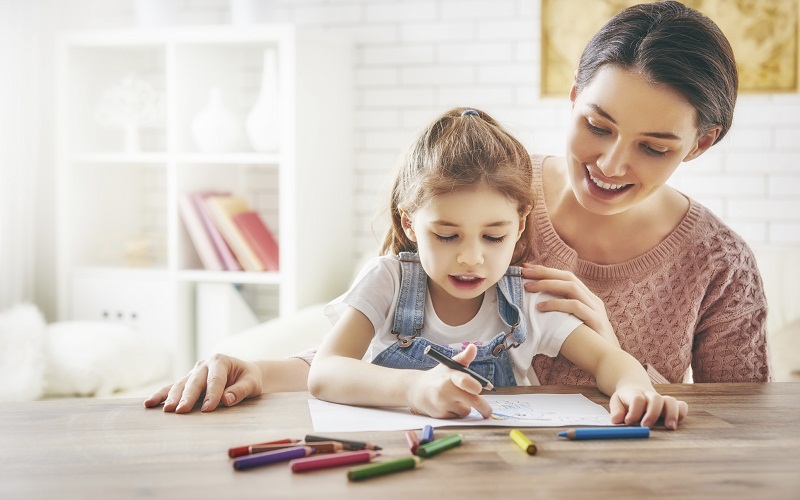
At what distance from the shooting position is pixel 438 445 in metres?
0.98

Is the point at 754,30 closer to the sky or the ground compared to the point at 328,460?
closer to the sky

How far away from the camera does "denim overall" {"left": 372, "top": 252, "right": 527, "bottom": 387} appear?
1.44 meters

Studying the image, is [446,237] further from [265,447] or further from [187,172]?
[187,172]

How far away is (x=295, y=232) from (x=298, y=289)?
232 mm

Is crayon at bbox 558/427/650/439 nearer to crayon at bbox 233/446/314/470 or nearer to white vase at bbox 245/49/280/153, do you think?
crayon at bbox 233/446/314/470

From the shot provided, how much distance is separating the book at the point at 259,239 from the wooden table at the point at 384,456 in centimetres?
230

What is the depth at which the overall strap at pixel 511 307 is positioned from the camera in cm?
146

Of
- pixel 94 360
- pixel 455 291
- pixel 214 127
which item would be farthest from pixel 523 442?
pixel 214 127

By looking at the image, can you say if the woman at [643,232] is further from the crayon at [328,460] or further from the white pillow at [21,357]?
the white pillow at [21,357]

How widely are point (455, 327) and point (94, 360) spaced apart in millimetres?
1923

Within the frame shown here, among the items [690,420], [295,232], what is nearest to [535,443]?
[690,420]

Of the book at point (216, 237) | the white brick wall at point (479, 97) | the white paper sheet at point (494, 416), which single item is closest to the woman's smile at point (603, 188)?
the white paper sheet at point (494, 416)

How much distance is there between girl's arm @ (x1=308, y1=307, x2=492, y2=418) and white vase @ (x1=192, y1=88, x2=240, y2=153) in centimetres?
225

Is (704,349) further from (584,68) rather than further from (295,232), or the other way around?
(295,232)
